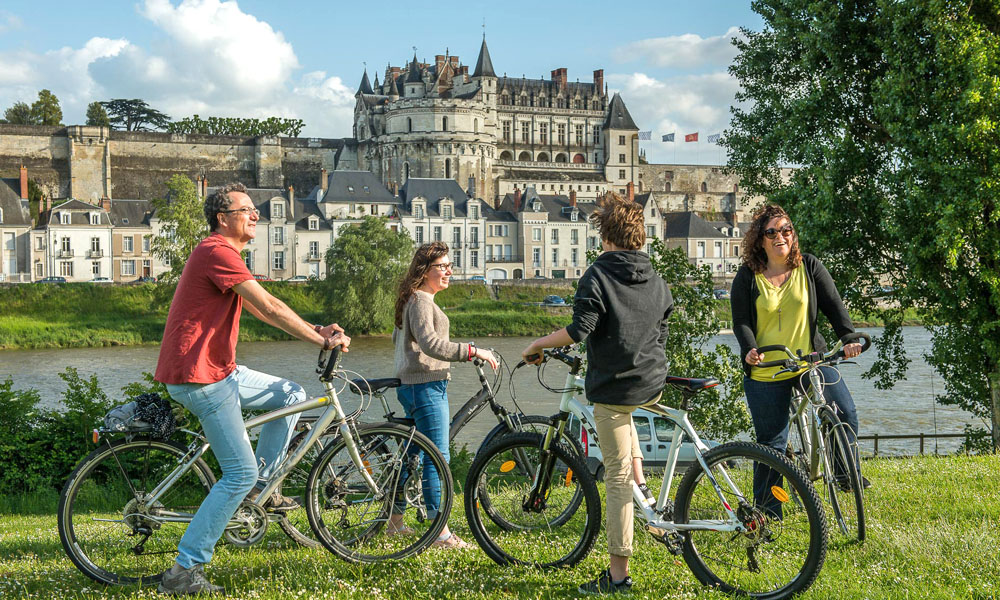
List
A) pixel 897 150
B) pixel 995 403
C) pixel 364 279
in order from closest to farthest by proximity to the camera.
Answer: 1. pixel 897 150
2. pixel 995 403
3. pixel 364 279

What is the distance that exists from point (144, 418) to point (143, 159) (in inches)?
2971

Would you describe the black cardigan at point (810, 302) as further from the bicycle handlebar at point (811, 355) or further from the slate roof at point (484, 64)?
the slate roof at point (484, 64)

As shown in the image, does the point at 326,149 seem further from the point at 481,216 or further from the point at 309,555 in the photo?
the point at 309,555

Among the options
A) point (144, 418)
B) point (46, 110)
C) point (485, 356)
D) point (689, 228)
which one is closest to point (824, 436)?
point (485, 356)

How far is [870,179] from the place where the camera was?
11.9 m

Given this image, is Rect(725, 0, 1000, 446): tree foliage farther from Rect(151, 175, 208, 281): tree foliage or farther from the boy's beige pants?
Rect(151, 175, 208, 281): tree foliage

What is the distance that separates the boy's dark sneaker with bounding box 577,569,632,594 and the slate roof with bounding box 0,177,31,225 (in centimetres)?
5688

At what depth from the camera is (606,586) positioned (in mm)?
3580

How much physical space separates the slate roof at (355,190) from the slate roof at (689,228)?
21024 mm

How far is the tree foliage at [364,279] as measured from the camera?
130 ft

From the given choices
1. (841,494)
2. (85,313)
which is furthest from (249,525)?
(85,313)

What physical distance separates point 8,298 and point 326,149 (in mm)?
40068

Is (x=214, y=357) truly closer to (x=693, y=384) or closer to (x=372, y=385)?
(x=372, y=385)

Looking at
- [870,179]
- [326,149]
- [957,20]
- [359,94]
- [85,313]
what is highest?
[359,94]
